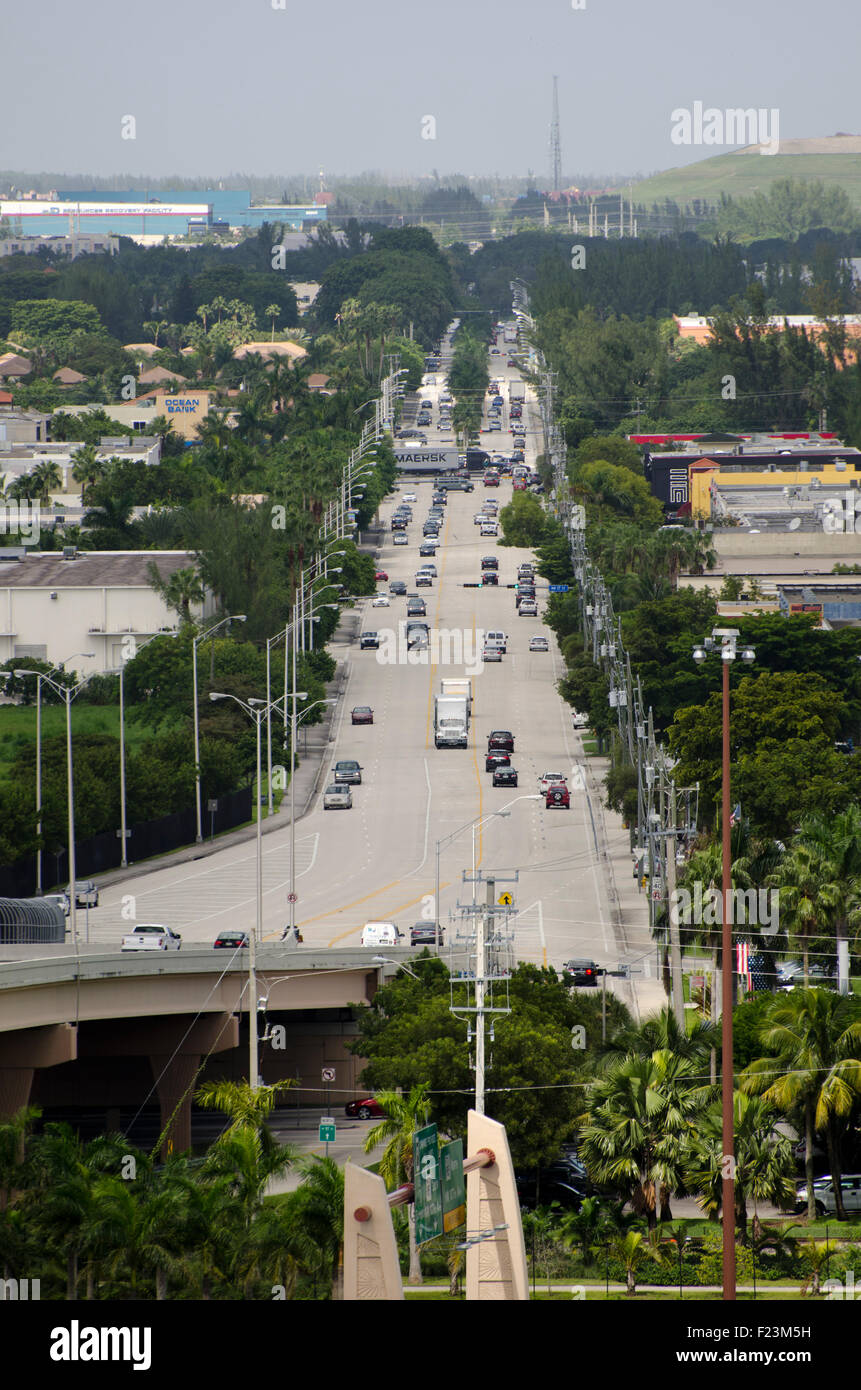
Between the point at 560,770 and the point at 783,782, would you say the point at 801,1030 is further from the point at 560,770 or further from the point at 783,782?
the point at 560,770

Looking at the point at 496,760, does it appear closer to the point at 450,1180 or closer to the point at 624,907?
the point at 624,907

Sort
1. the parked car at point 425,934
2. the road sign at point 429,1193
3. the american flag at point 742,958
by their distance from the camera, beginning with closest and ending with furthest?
the road sign at point 429,1193
the american flag at point 742,958
the parked car at point 425,934

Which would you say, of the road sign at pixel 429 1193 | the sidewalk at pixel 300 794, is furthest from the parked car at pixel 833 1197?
the sidewalk at pixel 300 794

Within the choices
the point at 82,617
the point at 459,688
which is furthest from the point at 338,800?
the point at 82,617

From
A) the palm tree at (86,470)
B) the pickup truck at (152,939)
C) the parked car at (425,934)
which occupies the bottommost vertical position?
the parked car at (425,934)

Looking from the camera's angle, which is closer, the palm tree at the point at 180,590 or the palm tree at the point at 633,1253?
the palm tree at the point at 633,1253

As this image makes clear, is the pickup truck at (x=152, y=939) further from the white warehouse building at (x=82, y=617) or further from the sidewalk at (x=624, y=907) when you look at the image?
the white warehouse building at (x=82, y=617)
